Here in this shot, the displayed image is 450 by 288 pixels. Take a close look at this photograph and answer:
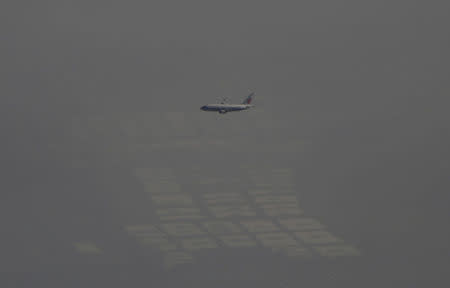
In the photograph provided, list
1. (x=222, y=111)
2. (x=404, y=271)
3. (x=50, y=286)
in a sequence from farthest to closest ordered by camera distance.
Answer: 1. (x=404, y=271)
2. (x=50, y=286)
3. (x=222, y=111)

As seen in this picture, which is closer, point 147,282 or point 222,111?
point 222,111

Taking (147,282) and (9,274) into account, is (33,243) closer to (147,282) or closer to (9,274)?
(9,274)

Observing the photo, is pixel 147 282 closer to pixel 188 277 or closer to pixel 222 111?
pixel 188 277

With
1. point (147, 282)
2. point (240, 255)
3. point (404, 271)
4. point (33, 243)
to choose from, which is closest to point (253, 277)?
point (240, 255)

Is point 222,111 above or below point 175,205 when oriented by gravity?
above

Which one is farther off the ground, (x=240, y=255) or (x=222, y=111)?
(x=222, y=111)

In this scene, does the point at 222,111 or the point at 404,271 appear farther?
the point at 404,271

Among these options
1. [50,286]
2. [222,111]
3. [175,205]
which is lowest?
[50,286]

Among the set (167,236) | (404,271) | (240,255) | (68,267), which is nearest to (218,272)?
(240,255)

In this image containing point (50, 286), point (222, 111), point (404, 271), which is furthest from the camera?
point (404, 271)
